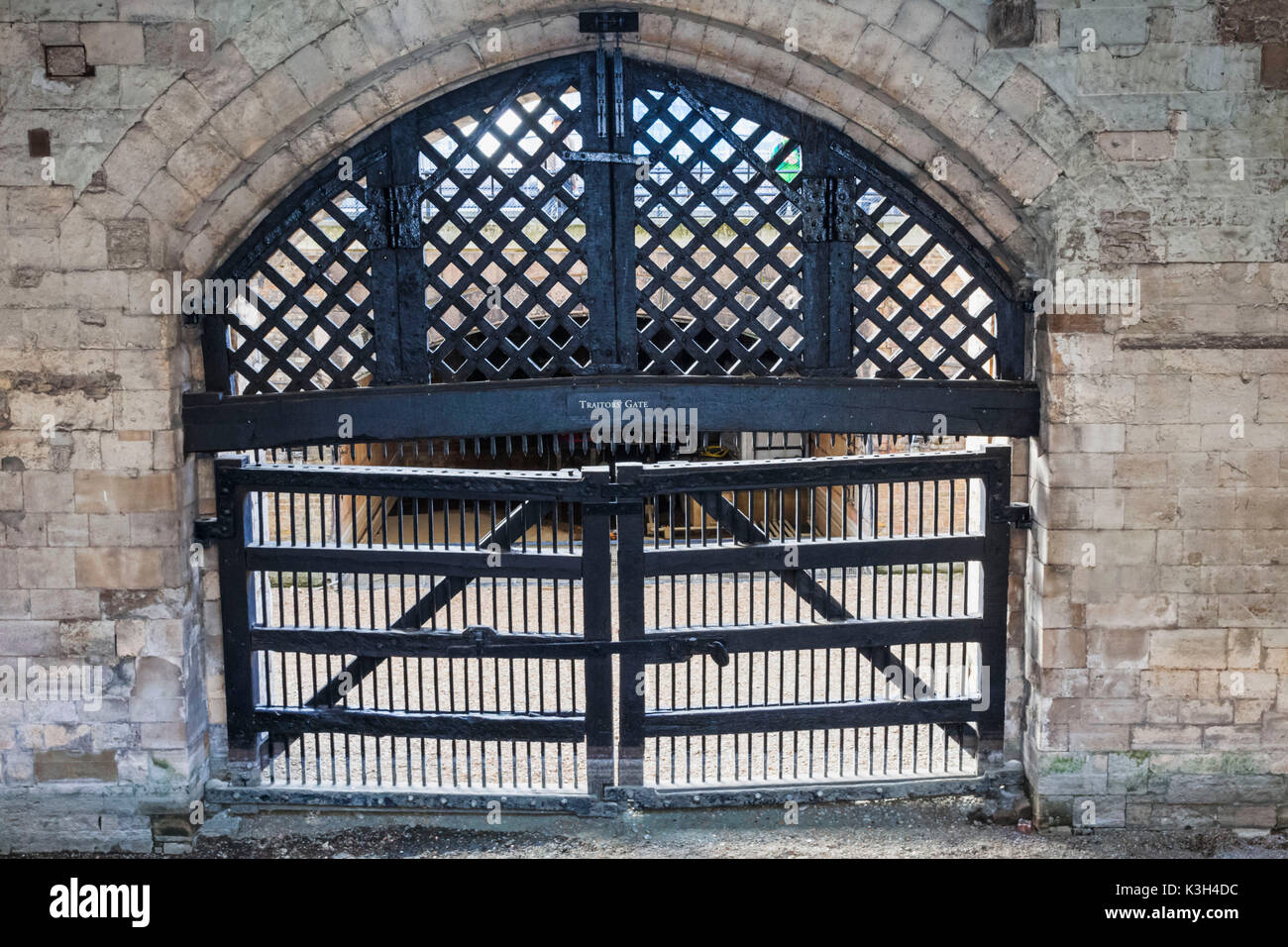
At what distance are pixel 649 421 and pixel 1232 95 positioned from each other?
3224 millimetres

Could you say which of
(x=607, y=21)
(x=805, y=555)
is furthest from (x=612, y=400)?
(x=607, y=21)

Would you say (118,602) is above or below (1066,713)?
above

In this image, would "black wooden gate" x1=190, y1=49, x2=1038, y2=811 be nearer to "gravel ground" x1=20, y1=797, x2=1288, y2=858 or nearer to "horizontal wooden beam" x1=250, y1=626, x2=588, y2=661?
"horizontal wooden beam" x1=250, y1=626, x2=588, y2=661

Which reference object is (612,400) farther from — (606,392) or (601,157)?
(601,157)

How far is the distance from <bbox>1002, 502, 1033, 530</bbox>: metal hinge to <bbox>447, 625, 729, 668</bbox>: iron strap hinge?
1.65m

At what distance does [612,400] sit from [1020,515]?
222 cm

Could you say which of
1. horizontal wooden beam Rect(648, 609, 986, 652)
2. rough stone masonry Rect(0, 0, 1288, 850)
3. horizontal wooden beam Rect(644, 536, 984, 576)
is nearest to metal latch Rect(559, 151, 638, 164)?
rough stone masonry Rect(0, 0, 1288, 850)

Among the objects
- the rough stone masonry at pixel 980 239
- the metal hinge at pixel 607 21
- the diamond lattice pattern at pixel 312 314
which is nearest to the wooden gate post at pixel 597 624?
the diamond lattice pattern at pixel 312 314

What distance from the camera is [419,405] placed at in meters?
6.48

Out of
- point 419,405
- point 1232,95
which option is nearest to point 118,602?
point 419,405

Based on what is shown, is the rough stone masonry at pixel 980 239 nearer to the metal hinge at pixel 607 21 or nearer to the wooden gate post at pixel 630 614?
the metal hinge at pixel 607 21

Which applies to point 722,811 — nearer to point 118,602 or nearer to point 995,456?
point 995,456

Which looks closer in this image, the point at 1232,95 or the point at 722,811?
the point at 1232,95

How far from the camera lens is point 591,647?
661 cm
